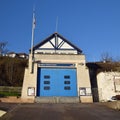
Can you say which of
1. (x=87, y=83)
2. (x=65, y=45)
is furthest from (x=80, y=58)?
(x=65, y=45)

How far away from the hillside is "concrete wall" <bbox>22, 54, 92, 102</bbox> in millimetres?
14887

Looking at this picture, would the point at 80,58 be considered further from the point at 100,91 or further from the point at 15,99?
the point at 15,99

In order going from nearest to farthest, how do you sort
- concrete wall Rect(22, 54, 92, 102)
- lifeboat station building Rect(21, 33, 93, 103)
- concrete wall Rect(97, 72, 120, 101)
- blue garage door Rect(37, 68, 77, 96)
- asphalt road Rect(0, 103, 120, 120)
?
1. asphalt road Rect(0, 103, 120, 120)
2. lifeboat station building Rect(21, 33, 93, 103)
3. concrete wall Rect(22, 54, 92, 102)
4. blue garage door Rect(37, 68, 77, 96)
5. concrete wall Rect(97, 72, 120, 101)

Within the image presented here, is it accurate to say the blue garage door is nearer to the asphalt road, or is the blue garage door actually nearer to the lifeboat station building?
the lifeboat station building

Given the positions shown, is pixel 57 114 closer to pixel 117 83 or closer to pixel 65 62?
pixel 65 62

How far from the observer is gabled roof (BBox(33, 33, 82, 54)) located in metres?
37.1

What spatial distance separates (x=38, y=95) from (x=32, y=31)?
8618mm

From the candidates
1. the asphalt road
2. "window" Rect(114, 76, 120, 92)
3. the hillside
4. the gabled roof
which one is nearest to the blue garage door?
"window" Rect(114, 76, 120, 92)

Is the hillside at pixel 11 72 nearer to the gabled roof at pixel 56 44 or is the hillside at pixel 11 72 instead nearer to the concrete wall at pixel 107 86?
the gabled roof at pixel 56 44

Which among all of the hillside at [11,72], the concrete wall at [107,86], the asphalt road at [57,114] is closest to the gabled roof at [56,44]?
the concrete wall at [107,86]

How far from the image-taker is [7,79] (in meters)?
45.2

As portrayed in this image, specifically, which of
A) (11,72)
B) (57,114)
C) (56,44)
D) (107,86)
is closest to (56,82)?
(107,86)

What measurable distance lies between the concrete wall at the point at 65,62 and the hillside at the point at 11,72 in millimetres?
14887

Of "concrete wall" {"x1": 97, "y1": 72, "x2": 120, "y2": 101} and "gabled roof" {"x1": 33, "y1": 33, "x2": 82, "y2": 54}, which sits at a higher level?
"gabled roof" {"x1": 33, "y1": 33, "x2": 82, "y2": 54}
